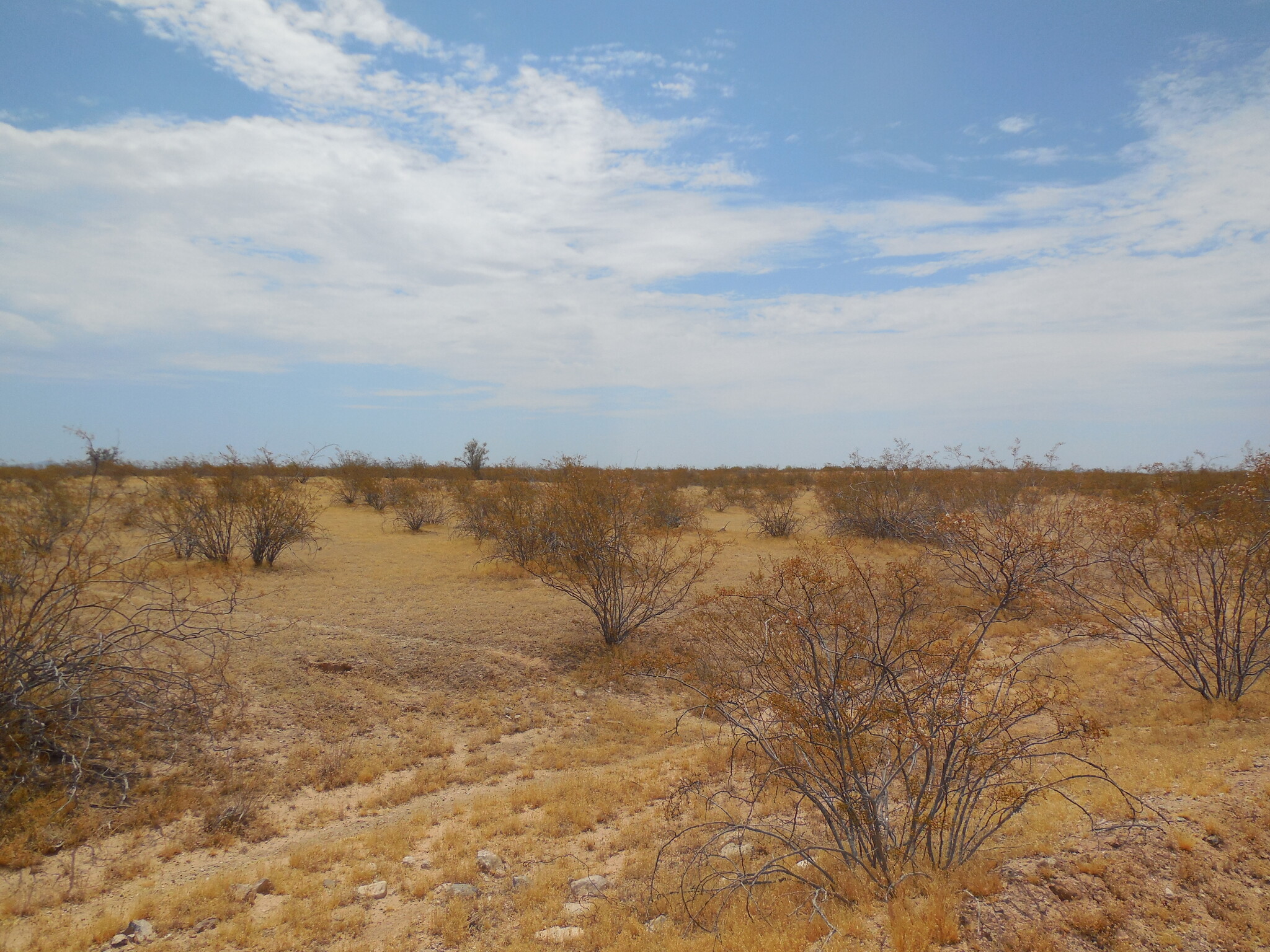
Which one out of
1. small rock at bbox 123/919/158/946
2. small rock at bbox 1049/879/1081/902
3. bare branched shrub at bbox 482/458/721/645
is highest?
bare branched shrub at bbox 482/458/721/645

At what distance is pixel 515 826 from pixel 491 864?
26.6 inches

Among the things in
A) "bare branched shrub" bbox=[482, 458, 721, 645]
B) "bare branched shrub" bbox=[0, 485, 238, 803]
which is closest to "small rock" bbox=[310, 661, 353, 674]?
"bare branched shrub" bbox=[0, 485, 238, 803]

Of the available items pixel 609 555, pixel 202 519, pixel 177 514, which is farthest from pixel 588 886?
pixel 177 514

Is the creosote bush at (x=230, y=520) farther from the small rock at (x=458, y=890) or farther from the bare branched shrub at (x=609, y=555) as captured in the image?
the small rock at (x=458, y=890)

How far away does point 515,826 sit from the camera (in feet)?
21.1

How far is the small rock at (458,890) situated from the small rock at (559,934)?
802mm

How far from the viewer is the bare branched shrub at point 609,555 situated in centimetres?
1209

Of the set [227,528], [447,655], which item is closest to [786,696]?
[447,655]

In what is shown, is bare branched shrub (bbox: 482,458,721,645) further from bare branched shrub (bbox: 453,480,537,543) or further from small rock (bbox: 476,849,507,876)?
small rock (bbox: 476,849,507,876)

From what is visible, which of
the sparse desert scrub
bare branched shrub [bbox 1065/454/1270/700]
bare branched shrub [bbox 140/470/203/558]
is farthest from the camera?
bare branched shrub [bbox 140/470/203/558]

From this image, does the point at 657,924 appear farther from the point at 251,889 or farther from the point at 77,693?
the point at 77,693

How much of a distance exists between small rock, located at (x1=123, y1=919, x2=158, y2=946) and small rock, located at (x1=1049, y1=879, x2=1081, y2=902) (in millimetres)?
6182

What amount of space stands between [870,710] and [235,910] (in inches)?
201

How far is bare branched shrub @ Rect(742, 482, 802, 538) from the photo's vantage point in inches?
916
